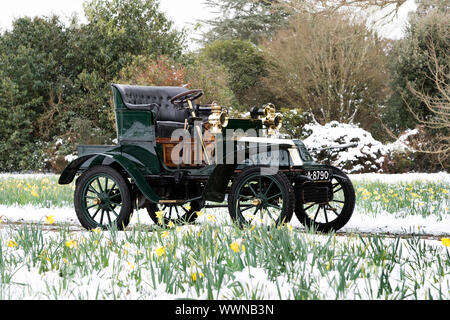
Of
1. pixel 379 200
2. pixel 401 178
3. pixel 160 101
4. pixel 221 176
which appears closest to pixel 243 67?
pixel 401 178

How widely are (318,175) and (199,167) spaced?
4.12ft

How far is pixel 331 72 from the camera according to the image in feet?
65.5

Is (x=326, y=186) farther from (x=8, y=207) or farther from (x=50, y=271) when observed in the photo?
(x=8, y=207)

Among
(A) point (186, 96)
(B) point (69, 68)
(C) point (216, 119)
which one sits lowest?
(C) point (216, 119)

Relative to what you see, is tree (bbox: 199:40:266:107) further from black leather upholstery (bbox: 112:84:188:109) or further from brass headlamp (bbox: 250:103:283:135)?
brass headlamp (bbox: 250:103:283:135)

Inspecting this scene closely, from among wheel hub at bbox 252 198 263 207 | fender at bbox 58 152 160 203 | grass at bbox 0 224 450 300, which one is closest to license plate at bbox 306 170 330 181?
wheel hub at bbox 252 198 263 207

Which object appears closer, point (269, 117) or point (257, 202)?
point (257, 202)

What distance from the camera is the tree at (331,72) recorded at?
772 inches

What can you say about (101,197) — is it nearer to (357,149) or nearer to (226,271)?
(226,271)

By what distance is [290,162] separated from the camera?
17.3ft

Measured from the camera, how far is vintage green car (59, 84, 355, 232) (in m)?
5.23

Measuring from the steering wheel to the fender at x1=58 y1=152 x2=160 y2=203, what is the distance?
790 mm
